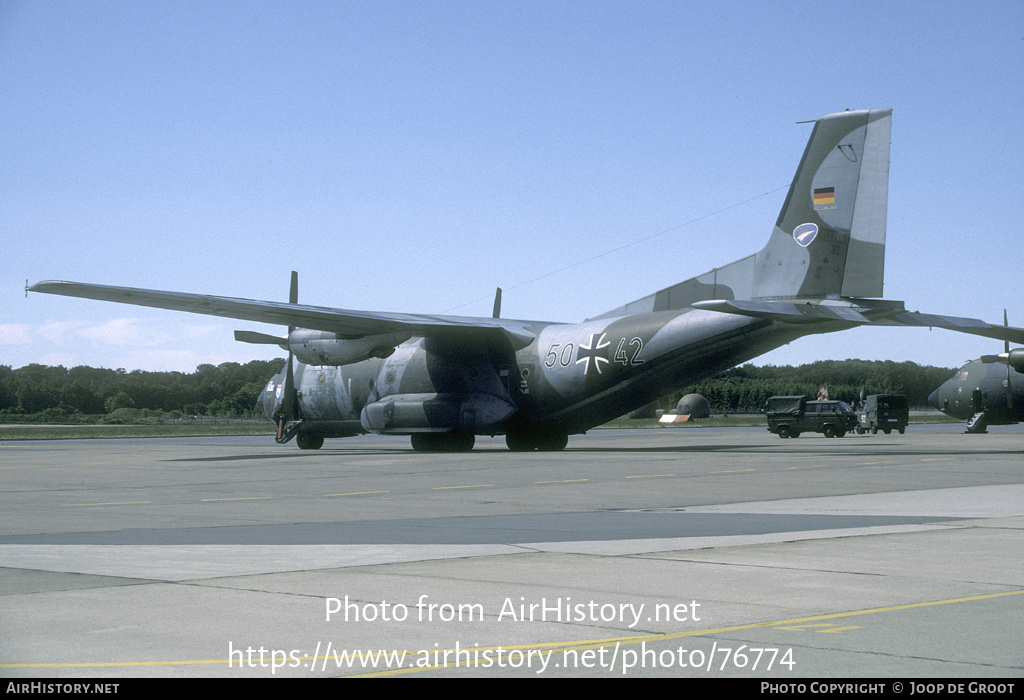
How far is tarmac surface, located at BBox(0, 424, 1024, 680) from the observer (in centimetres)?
539

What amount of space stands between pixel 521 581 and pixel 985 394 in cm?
4194

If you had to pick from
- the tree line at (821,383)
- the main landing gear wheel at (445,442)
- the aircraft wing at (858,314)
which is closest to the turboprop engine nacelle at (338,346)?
the main landing gear wheel at (445,442)

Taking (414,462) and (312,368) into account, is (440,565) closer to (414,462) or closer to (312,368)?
(414,462)

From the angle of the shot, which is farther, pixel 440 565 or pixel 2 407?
pixel 2 407

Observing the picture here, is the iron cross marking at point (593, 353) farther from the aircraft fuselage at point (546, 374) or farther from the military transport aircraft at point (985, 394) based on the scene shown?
the military transport aircraft at point (985, 394)

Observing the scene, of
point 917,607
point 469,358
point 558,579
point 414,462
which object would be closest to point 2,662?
point 558,579

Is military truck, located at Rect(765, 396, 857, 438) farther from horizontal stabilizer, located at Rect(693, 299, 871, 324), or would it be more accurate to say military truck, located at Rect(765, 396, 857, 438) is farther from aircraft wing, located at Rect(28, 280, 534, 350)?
horizontal stabilizer, located at Rect(693, 299, 871, 324)

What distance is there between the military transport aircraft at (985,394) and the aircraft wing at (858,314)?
1777 cm

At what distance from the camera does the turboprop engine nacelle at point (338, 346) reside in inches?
1245

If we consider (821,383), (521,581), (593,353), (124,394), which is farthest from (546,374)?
(821,383)

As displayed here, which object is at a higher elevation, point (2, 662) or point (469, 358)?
point (469, 358)

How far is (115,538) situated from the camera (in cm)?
1096

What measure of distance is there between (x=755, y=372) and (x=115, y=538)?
425 feet

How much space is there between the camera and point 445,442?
32.8m
